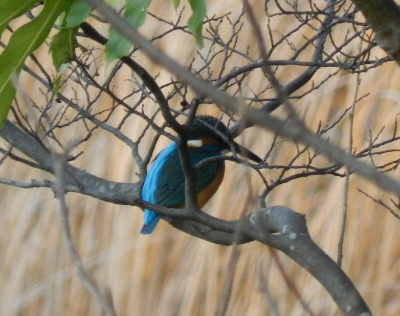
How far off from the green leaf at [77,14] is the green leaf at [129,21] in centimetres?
4

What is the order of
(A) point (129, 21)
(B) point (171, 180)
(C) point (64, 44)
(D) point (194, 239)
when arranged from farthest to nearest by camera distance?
(D) point (194, 239)
(B) point (171, 180)
(C) point (64, 44)
(A) point (129, 21)

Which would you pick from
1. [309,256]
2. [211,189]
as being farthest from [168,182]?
[309,256]

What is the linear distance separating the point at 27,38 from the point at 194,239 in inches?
61.6

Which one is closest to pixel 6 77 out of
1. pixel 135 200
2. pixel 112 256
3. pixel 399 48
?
pixel 135 200

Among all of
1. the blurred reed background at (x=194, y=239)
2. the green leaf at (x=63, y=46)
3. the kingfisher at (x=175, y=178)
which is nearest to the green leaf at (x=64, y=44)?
the green leaf at (x=63, y=46)

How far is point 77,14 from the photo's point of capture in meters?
0.76

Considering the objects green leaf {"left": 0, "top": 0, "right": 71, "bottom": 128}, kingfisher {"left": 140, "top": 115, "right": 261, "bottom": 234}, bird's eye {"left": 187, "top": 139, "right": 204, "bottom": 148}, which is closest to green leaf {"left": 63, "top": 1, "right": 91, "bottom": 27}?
green leaf {"left": 0, "top": 0, "right": 71, "bottom": 128}

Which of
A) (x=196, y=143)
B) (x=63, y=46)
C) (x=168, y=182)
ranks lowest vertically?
(x=63, y=46)

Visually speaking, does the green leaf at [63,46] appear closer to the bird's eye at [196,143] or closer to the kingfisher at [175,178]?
the kingfisher at [175,178]

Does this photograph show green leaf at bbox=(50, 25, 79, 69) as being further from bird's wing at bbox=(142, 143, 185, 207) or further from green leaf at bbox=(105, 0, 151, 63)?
bird's wing at bbox=(142, 143, 185, 207)

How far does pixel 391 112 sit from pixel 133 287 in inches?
A: 36.6

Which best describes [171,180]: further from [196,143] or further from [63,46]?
[63,46]

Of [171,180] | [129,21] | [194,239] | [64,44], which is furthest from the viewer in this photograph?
[194,239]

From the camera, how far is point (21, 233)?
272cm
